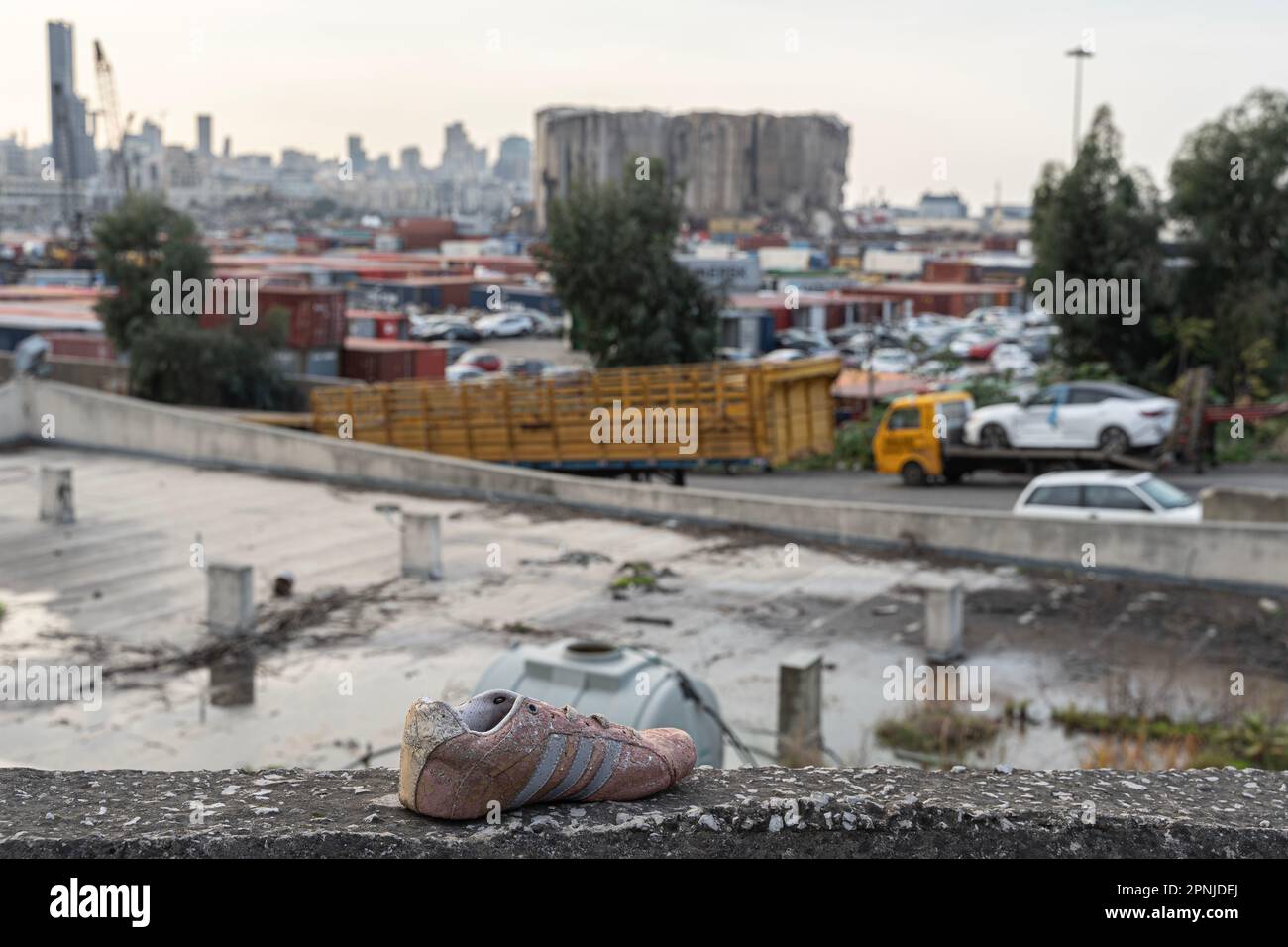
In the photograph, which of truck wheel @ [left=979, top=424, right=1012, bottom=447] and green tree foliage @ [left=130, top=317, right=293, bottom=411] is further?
green tree foliage @ [left=130, top=317, right=293, bottom=411]

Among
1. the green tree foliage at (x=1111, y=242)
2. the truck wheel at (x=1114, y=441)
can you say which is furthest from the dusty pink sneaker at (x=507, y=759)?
the green tree foliage at (x=1111, y=242)

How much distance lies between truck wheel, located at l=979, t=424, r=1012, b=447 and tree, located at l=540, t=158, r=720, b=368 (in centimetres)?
1048

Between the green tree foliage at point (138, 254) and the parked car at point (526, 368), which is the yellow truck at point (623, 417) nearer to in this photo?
the green tree foliage at point (138, 254)

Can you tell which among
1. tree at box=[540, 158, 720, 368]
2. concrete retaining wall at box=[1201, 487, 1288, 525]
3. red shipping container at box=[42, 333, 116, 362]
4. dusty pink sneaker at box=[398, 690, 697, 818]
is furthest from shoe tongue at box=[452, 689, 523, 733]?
red shipping container at box=[42, 333, 116, 362]

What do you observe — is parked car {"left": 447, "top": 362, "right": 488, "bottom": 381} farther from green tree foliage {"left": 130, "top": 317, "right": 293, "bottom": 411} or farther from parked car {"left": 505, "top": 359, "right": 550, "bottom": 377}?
green tree foliage {"left": 130, "top": 317, "right": 293, "bottom": 411}

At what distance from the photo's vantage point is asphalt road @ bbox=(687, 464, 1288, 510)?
973 inches

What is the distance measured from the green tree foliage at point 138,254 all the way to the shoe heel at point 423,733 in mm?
35475

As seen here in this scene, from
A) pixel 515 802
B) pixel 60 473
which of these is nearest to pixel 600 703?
pixel 515 802

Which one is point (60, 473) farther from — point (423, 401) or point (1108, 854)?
point (1108, 854)

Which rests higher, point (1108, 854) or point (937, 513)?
point (1108, 854)

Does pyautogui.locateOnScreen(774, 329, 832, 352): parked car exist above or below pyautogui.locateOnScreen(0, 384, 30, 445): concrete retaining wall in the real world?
above

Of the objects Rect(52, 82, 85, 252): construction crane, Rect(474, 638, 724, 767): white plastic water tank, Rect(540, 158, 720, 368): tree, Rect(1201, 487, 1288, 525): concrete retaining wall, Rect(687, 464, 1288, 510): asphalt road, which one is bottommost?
Rect(687, 464, 1288, 510): asphalt road
